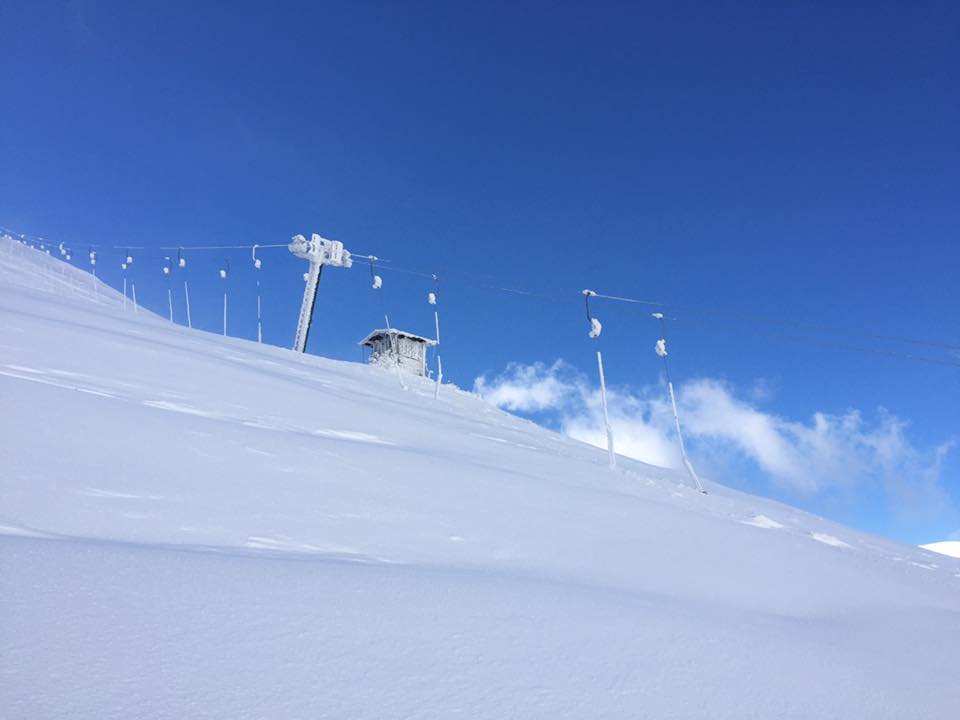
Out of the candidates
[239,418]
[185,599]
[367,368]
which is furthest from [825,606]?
[367,368]

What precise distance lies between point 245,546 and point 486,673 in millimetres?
1850

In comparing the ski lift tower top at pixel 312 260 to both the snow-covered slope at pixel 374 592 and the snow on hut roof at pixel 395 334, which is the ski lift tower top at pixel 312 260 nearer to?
the snow on hut roof at pixel 395 334

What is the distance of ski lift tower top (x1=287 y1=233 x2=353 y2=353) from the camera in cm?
3045

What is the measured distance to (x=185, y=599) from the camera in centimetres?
234

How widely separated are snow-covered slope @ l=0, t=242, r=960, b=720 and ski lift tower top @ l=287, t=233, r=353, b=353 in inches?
912

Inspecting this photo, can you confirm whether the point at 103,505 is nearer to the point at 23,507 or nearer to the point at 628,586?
the point at 23,507

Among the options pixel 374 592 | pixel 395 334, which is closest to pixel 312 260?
pixel 395 334

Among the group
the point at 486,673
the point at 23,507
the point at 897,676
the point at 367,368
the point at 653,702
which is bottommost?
the point at 897,676

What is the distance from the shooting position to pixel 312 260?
33000mm

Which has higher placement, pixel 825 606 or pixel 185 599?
pixel 185 599

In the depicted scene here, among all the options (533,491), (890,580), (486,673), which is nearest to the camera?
(486,673)

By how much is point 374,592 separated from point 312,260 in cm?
3222

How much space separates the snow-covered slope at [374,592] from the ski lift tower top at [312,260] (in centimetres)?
2316

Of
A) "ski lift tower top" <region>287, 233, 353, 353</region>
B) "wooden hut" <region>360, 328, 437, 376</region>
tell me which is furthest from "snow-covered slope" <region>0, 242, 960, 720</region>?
"wooden hut" <region>360, 328, 437, 376</region>
